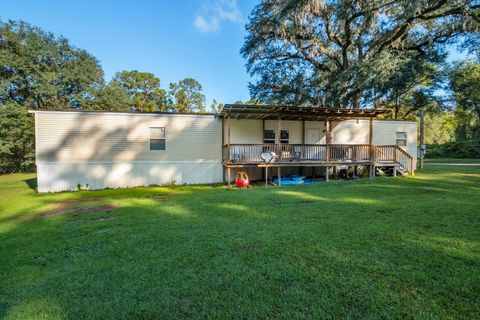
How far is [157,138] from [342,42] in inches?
567

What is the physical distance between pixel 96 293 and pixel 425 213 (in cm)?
609

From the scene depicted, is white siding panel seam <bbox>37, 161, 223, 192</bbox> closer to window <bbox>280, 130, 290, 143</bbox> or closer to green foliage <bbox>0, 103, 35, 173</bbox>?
window <bbox>280, 130, 290, 143</bbox>

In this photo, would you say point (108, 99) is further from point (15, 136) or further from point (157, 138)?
point (157, 138)

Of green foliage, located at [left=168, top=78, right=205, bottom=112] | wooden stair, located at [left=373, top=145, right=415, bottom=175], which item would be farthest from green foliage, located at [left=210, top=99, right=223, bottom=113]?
wooden stair, located at [left=373, top=145, right=415, bottom=175]

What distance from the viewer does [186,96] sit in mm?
38625

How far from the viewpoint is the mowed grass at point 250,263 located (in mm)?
2328

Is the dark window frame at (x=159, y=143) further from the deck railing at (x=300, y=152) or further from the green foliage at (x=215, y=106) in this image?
the green foliage at (x=215, y=106)

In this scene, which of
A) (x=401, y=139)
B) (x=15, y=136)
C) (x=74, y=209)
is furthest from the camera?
(x=15, y=136)

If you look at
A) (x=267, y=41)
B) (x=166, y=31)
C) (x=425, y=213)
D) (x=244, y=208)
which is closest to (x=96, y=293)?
(x=244, y=208)

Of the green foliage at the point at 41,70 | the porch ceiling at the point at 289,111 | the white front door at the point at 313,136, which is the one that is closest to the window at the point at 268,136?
the porch ceiling at the point at 289,111

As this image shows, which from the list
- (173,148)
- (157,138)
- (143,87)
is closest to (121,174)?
(157,138)

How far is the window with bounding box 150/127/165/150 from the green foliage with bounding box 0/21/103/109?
50.8 ft

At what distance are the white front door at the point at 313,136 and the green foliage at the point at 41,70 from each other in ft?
68.4

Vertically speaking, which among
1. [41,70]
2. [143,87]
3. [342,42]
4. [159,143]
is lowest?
[159,143]
